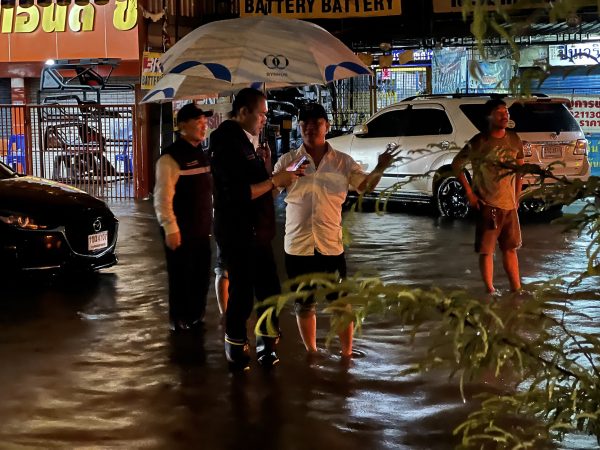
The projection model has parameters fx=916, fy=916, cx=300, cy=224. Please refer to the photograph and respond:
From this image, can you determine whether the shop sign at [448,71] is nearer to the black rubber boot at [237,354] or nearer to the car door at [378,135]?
the car door at [378,135]

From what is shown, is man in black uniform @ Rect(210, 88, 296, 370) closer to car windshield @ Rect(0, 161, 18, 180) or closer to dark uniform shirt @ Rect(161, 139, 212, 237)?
dark uniform shirt @ Rect(161, 139, 212, 237)

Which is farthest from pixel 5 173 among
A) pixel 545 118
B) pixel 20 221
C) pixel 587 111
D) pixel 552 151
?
pixel 587 111

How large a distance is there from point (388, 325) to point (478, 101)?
8389mm

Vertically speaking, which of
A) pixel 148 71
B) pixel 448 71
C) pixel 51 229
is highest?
pixel 448 71

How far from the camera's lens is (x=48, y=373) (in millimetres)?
6414

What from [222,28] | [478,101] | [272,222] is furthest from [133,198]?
[272,222]

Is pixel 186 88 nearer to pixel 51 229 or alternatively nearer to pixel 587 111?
pixel 51 229

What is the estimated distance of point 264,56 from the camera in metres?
7.21

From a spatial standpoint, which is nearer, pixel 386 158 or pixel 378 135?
pixel 386 158

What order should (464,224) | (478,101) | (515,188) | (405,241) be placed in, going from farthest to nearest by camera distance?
1. (478,101)
2. (464,224)
3. (405,241)
4. (515,188)

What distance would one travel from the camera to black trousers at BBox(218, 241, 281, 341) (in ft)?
19.9

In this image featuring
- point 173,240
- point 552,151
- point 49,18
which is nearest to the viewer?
point 173,240

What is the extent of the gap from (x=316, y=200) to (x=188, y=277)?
1.55 metres

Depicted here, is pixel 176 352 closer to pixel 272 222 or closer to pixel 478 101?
pixel 272 222
